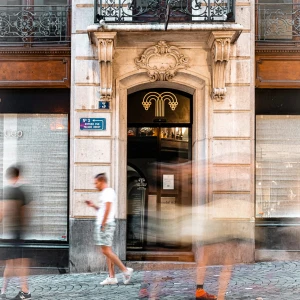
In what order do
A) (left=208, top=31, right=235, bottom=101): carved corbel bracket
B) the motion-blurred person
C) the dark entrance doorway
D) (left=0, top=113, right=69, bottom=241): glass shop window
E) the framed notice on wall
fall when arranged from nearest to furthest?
the motion-blurred person → (left=208, top=31, right=235, bottom=101): carved corbel bracket → (left=0, top=113, right=69, bottom=241): glass shop window → the dark entrance doorway → the framed notice on wall

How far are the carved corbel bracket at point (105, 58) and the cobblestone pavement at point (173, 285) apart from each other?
3637 mm

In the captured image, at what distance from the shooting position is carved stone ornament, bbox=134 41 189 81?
11172 mm

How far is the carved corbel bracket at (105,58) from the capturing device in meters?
10.6

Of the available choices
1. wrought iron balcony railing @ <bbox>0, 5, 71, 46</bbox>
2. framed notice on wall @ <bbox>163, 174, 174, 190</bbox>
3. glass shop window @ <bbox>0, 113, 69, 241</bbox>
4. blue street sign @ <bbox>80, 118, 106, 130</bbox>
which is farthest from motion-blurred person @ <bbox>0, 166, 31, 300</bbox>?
→ framed notice on wall @ <bbox>163, 174, 174, 190</bbox>

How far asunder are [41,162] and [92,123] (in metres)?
1.54

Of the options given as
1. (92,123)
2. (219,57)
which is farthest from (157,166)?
(219,57)

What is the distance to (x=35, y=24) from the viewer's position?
1167 centimetres

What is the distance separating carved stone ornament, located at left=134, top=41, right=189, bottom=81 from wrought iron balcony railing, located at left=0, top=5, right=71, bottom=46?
179 cm

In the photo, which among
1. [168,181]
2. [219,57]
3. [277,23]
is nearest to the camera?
[219,57]

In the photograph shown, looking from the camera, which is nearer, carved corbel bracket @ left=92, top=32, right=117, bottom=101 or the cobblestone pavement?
the cobblestone pavement

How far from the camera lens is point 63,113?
11.7 m

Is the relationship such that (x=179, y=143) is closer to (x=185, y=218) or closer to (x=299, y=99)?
(x=185, y=218)

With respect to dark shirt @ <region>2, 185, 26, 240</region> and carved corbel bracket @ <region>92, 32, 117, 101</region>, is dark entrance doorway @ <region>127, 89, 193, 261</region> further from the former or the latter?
dark shirt @ <region>2, 185, 26, 240</region>

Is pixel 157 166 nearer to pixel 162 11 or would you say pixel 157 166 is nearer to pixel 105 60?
pixel 105 60
